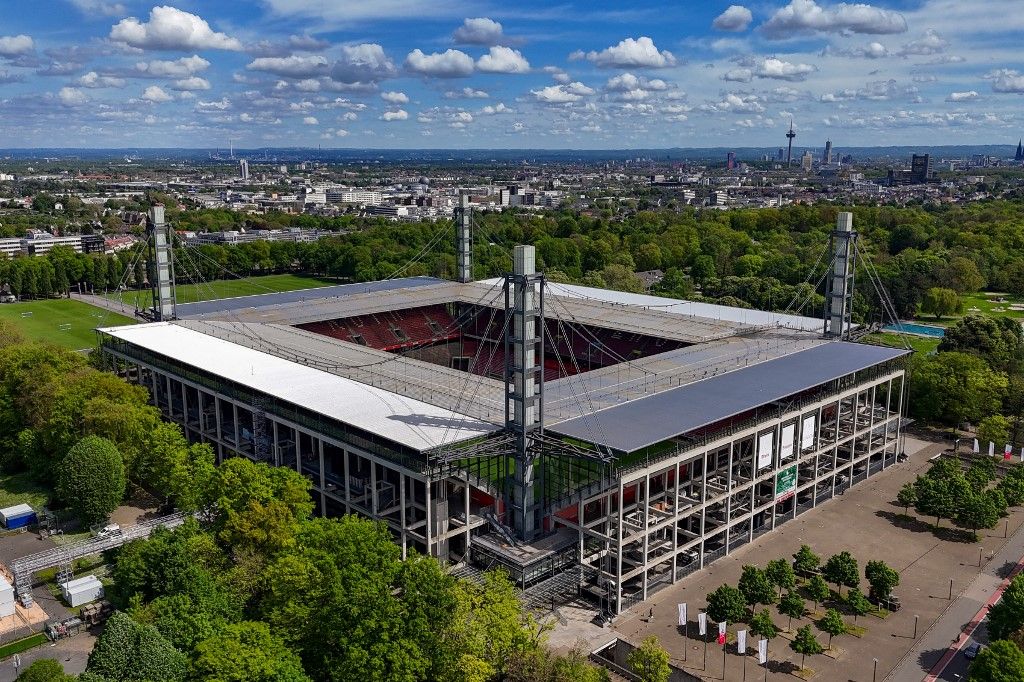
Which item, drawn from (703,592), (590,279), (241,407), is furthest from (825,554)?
(590,279)

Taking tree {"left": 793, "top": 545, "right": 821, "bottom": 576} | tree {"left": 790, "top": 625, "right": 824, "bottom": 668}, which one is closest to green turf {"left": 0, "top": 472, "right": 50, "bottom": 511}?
tree {"left": 790, "top": 625, "right": 824, "bottom": 668}

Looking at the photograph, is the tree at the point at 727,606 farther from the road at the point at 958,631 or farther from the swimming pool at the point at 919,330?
the swimming pool at the point at 919,330

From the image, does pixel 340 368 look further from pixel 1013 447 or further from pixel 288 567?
pixel 1013 447

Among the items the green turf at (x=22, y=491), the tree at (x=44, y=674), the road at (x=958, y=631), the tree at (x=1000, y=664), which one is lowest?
the road at (x=958, y=631)

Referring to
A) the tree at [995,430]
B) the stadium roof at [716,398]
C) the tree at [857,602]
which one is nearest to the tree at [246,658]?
the stadium roof at [716,398]

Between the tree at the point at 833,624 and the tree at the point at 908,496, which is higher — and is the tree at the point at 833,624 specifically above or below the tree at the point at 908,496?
below

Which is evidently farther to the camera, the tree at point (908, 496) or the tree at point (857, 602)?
the tree at point (908, 496)
